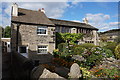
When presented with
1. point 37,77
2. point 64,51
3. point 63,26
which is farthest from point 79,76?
point 63,26

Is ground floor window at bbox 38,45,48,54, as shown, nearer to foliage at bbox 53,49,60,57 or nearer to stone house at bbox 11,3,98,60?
stone house at bbox 11,3,98,60

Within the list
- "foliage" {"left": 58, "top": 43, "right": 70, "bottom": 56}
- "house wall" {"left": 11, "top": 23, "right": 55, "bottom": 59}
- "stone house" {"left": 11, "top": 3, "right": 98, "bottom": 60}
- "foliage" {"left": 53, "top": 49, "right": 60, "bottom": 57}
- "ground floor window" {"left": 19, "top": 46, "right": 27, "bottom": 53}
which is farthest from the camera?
"foliage" {"left": 53, "top": 49, "right": 60, "bottom": 57}

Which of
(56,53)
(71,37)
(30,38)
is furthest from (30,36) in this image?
(71,37)

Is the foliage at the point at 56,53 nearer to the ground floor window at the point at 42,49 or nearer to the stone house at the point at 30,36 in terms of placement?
the stone house at the point at 30,36

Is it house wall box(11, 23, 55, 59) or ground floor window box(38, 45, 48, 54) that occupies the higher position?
house wall box(11, 23, 55, 59)

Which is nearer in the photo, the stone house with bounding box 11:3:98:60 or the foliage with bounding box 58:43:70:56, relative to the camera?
the stone house with bounding box 11:3:98:60

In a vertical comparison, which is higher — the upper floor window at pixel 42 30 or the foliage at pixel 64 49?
the upper floor window at pixel 42 30

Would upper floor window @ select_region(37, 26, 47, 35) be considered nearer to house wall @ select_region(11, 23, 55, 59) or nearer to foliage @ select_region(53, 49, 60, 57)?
house wall @ select_region(11, 23, 55, 59)

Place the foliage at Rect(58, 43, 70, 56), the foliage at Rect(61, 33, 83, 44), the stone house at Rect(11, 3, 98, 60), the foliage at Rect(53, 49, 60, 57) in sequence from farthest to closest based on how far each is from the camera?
1. the foliage at Rect(61, 33, 83, 44)
2. the foliage at Rect(53, 49, 60, 57)
3. the foliage at Rect(58, 43, 70, 56)
4. the stone house at Rect(11, 3, 98, 60)

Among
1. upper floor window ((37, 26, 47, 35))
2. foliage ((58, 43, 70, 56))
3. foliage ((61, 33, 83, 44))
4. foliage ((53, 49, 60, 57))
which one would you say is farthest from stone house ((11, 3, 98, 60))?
foliage ((61, 33, 83, 44))

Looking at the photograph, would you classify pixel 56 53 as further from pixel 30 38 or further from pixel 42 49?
pixel 30 38

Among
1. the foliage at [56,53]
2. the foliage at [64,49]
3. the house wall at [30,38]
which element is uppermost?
the house wall at [30,38]

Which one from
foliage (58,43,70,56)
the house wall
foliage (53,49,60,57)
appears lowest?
foliage (53,49,60,57)

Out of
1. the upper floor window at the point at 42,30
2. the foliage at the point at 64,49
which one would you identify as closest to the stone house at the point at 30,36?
the upper floor window at the point at 42,30
